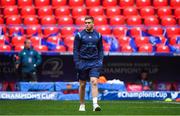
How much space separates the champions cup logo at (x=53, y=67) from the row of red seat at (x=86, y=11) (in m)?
3.01

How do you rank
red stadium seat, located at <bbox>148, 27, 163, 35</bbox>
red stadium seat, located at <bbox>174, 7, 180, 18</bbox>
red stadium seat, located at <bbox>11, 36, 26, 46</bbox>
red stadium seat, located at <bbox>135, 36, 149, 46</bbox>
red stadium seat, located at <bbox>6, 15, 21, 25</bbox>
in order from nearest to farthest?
red stadium seat, located at <bbox>11, 36, 26, 46</bbox>
red stadium seat, located at <bbox>135, 36, 149, 46</bbox>
red stadium seat, located at <bbox>148, 27, 163, 35</bbox>
red stadium seat, located at <bbox>6, 15, 21, 25</bbox>
red stadium seat, located at <bbox>174, 7, 180, 18</bbox>

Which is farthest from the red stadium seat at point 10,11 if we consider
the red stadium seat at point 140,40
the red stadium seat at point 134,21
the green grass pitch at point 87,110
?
the green grass pitch at point 87,110

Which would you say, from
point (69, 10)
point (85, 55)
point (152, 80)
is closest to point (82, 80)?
point (85, 55)

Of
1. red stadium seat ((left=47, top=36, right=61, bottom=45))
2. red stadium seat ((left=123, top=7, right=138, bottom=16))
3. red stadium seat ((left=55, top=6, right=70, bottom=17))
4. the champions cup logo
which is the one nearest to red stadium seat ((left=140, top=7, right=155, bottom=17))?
red stadium seat ((left=123, top=7, right=138, bottom=16))

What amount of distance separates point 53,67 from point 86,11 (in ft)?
11.7

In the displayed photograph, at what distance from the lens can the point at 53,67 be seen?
21.2m

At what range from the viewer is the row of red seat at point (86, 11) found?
77.5ft

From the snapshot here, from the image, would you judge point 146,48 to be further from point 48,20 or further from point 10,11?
point 10,11

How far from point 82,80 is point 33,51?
7125mm

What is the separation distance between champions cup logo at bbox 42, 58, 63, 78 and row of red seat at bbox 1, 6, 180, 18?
3.01 metres

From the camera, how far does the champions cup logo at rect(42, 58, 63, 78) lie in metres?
21.1

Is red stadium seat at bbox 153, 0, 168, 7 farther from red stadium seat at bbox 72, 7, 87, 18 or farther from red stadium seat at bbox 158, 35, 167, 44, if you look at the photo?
red stadium seat at bbox 72, 7, 87, 18

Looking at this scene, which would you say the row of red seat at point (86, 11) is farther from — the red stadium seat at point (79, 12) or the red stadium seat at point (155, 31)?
the red stadium seat at point (155, 31)

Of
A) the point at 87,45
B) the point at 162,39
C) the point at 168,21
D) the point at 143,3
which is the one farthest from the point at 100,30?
the point at 87,45
